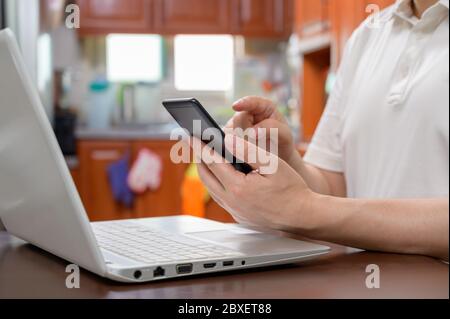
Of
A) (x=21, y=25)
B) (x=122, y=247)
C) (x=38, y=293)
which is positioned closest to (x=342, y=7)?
(x=21, y=25)

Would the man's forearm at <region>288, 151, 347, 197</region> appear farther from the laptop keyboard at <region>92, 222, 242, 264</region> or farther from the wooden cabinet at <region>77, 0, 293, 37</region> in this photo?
the wooden cabinet at <region>77, 0, 293, 37</region>

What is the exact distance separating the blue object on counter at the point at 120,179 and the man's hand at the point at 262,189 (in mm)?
2585

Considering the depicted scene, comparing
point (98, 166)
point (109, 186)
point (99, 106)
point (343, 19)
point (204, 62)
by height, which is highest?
point (343, 19)

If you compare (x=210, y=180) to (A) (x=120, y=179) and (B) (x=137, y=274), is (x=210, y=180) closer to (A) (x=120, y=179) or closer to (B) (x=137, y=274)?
(B) (x=137, y=274)

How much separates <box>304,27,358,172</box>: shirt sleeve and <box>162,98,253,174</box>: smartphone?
566mm

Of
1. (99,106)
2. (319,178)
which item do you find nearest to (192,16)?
(99,106)

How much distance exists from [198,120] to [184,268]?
0.16 metres

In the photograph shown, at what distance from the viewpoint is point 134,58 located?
387 cm

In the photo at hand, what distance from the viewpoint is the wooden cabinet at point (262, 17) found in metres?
3.68

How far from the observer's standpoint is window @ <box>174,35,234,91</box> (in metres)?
3.89

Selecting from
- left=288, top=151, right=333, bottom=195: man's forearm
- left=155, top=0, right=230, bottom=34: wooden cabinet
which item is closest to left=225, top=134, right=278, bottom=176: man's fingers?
left=288, top=151, right=333, bottom=195: man's forearm

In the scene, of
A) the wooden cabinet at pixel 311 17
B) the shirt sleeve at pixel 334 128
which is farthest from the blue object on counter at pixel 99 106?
the shirt sleeve at pixel 334 128

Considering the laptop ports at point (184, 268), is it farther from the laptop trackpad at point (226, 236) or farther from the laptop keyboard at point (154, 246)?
the laptop trackpad at point (226, 236)

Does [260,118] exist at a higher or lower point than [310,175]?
higher
